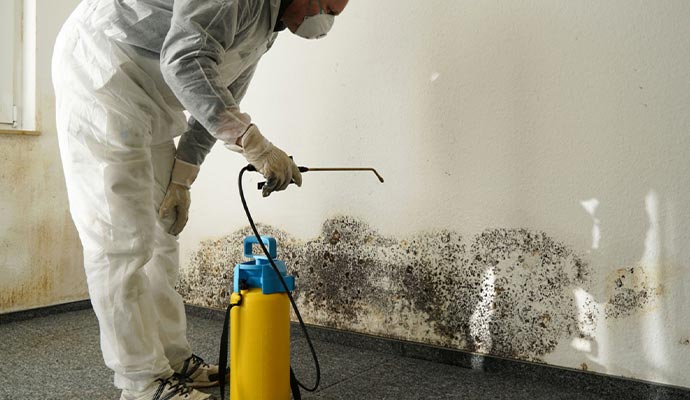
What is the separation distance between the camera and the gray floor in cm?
155

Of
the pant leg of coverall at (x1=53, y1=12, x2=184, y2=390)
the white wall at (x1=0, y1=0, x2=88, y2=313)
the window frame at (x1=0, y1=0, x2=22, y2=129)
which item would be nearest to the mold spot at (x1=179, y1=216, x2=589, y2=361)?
the pant leg of coverall at (x1=53, y1=12, x2=184, y2=390)

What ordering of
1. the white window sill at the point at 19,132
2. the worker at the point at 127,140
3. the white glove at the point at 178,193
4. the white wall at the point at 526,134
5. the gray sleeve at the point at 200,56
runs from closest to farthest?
the gray sleeve at the point at 200,56
the worker at the point at 127,140
the white wall at the point at 526,134
the white glove at the point at 178,193
the white window sill at the point at 19,132

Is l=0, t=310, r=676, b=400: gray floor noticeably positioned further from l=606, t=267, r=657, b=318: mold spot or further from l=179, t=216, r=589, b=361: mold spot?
l=606, t=267, r=657, b=318: mold spot

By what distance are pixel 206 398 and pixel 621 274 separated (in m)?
1.19

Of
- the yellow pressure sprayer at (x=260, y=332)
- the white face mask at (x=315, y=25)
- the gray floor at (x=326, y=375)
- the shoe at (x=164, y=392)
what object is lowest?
the gray floor at (x=326, y=375)

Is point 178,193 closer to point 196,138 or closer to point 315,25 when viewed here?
point 196,138

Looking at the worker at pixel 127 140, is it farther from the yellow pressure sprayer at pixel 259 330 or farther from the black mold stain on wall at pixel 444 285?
the black mold stain on wall at pixel 444 285

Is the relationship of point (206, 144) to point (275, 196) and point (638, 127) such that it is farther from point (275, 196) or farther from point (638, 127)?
point (638, 127)

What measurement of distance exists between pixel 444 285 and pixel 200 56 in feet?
3.63

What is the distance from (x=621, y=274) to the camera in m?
1.54

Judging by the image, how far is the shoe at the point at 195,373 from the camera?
5.27ft

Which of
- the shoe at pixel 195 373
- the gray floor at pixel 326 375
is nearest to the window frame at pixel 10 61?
the gray floor at pixel 326 375

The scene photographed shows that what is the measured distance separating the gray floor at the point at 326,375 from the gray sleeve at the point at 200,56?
33.0 inches

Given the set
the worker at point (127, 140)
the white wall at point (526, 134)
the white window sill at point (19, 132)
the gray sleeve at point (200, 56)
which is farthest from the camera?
the white window sill at point (19, 132)
